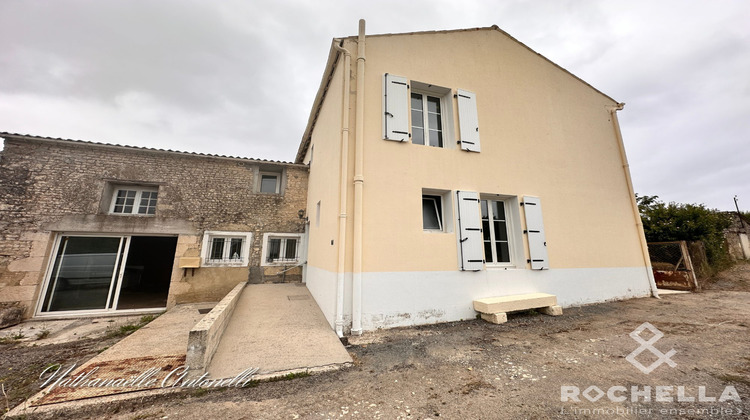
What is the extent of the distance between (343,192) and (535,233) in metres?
4.02

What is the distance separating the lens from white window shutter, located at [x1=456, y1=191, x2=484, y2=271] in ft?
13.7

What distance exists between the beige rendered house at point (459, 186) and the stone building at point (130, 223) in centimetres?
215

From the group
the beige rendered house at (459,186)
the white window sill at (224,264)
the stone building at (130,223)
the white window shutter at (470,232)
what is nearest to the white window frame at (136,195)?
the stone building at (130,223)

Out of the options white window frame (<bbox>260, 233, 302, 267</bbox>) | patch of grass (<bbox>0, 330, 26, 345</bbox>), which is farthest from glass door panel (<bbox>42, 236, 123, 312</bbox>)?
white window frame (<bbox>260, 233, 302, 267</bbox>)

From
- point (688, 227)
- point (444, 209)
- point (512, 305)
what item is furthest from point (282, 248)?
point (688, 227)

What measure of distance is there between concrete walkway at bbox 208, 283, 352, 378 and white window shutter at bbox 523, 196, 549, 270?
4.10 meters

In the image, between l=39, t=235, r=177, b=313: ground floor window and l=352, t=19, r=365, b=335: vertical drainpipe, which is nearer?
l=352, t=19, r=365, b=335: vertical drainpipe

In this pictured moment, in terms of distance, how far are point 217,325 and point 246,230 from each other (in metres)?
4.35

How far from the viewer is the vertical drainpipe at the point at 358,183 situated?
3516 mm

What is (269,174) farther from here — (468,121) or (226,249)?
(468,121)

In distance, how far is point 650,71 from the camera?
8242 mm

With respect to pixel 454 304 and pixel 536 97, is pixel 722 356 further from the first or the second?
pixel 536 97

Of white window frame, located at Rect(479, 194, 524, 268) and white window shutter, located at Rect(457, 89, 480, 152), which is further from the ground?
white window shutter, located at Rect(457, 89, 480, 152)

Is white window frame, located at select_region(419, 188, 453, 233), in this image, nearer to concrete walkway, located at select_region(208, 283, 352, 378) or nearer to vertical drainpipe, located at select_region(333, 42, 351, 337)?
vertical drainpipe, located at select_region(333, 42, 351, 337)
